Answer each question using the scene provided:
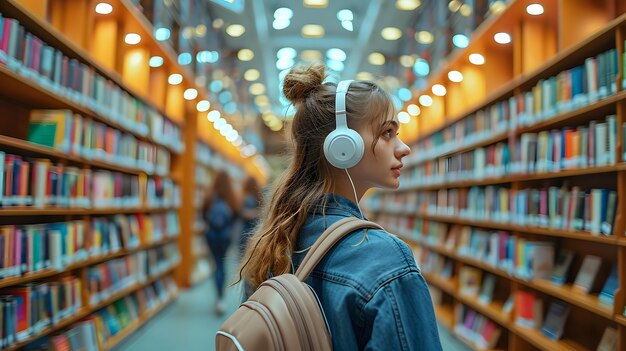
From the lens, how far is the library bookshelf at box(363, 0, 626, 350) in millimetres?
2551

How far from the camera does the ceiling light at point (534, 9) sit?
3508 millimetres

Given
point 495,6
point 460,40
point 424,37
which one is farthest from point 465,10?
point 424,37

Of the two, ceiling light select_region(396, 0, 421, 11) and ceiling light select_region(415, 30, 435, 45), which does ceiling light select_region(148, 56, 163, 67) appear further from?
ceiling light select_region(415, 30, 435, 45)

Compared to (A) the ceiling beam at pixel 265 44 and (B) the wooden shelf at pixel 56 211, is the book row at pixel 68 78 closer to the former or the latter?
(B) the wooden shelf at pixel 56 211

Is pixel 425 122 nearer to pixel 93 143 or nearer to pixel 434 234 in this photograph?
pixel 434 234

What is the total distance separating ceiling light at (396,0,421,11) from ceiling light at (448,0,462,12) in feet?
2.60

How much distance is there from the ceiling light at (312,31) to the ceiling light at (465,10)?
126 inches

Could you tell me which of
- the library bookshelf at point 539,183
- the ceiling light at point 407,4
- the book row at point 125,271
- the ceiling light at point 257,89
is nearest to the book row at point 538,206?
the library bookshelf at point 539,183

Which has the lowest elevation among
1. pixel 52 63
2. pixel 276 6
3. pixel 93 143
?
pixel 93 143

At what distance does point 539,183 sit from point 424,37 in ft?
14.4

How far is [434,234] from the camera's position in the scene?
19.6ft

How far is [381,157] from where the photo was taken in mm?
1110

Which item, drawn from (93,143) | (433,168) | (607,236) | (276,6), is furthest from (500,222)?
(276,6)

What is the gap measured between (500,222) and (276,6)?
16.4 feet
